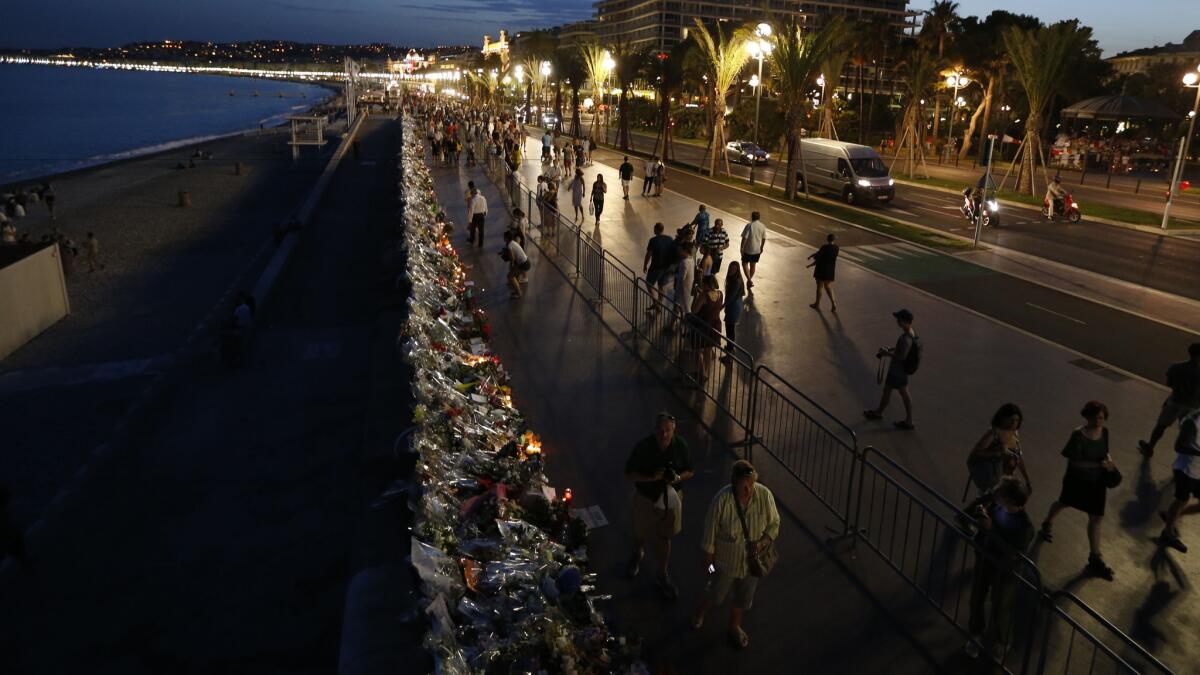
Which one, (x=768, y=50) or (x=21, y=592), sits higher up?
(x=768, y=50)

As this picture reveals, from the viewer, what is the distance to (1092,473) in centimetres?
672

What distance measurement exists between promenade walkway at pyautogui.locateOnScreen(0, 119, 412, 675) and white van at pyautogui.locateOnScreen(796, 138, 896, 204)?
21436mm

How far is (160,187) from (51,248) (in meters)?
26.4

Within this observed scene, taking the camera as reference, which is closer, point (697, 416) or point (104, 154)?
point (697, 416)

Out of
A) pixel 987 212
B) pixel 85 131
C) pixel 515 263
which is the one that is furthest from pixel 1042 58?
pixel 85 131

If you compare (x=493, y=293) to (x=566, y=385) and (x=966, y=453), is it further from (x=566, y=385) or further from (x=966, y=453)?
(x=966, y=453)

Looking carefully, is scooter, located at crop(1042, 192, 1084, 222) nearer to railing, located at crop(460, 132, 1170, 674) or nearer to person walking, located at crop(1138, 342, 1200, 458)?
railing, located at crop(460, 132, 1170, 674)

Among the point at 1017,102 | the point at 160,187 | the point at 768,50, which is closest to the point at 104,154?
the point at 160,187

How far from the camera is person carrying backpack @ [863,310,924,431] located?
9156 mm

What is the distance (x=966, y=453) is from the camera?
9.14 m

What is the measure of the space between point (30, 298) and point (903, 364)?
16.9 meters

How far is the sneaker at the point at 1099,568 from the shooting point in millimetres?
6805

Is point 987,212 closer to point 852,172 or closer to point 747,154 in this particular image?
point 852,172

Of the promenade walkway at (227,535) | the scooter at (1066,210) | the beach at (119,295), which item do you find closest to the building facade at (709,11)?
the beach at (119,295)
